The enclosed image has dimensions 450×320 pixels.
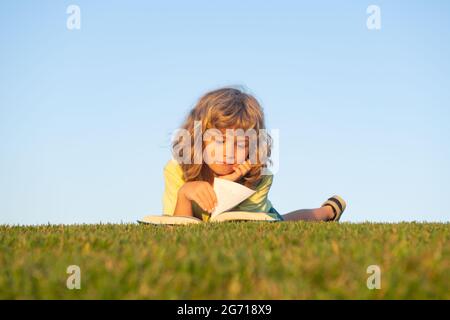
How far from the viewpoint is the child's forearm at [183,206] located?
767 cm

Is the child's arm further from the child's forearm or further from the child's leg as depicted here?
the child's leg

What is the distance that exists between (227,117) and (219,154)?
0.69 m

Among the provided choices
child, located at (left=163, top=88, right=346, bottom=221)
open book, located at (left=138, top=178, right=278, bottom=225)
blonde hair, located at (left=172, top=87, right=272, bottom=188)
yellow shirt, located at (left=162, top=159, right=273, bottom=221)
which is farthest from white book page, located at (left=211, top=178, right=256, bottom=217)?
blonde hair, located at (left=172, top=87, right=272, bottom=188)

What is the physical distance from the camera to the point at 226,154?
7.94m

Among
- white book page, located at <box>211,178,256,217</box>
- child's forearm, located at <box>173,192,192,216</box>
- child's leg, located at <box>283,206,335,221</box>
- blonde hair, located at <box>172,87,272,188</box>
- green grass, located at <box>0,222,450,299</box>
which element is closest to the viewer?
green grass, located at <box>0,222,450,299</box>

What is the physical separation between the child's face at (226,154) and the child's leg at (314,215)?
6.74 ft

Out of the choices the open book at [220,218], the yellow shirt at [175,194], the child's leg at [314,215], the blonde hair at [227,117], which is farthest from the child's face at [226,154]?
the child's leg at [314,215]

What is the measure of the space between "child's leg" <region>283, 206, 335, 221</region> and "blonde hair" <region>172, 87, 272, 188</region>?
1.34 m

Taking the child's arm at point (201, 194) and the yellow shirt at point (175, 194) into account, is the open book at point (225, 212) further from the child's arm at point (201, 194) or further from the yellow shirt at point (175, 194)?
the yellow shirt at point (175, 194)

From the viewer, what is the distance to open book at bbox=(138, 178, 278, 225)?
282 inches

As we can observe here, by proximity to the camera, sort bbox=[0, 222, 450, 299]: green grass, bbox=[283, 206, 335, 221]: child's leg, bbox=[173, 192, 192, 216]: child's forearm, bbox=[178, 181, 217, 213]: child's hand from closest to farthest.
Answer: bbox=[0, 222, 450, 299]: green grass → bbox=[178, 181, 217, 213]: child's hand → bbox=[173, 192, 192, 216]: child's forearm → bbox=[283, 206, 335, 221]: child's leg

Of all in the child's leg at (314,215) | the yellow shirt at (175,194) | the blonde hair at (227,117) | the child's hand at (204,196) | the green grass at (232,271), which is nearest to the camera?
the green grass at (232,271)
